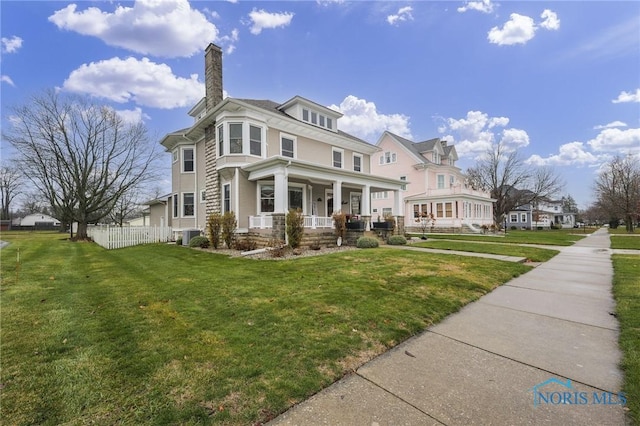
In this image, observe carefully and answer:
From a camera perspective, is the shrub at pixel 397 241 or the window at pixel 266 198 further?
the window at pixel 266 198

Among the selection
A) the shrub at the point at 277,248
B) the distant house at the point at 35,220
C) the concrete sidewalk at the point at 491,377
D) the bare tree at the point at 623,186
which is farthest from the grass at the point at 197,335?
the distant house at the point at 35,220

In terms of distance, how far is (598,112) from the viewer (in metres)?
18.9

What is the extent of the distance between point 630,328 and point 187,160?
20.4 metres

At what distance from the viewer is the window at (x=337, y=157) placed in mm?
18461

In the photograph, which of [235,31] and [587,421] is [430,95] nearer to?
[235,31]

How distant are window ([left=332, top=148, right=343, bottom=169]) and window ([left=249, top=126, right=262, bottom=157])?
5.63 metres

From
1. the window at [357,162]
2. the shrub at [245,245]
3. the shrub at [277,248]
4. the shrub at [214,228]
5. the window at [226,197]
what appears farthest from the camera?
the window at [357,162]

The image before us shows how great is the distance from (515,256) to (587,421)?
31.5 ft

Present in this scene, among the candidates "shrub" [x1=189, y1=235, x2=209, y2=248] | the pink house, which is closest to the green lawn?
the pink house

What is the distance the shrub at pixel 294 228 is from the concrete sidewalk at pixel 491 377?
7.61 meters

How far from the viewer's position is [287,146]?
16031 millimetres

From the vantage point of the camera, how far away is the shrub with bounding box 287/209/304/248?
1132cm

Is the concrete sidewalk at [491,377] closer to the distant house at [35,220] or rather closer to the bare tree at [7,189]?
the bare tree at [7,189]

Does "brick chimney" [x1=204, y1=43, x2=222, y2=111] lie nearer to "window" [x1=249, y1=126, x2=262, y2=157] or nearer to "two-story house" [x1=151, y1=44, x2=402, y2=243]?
"two-story house" [x1=151, y1=44, x2=402, y2=243]
